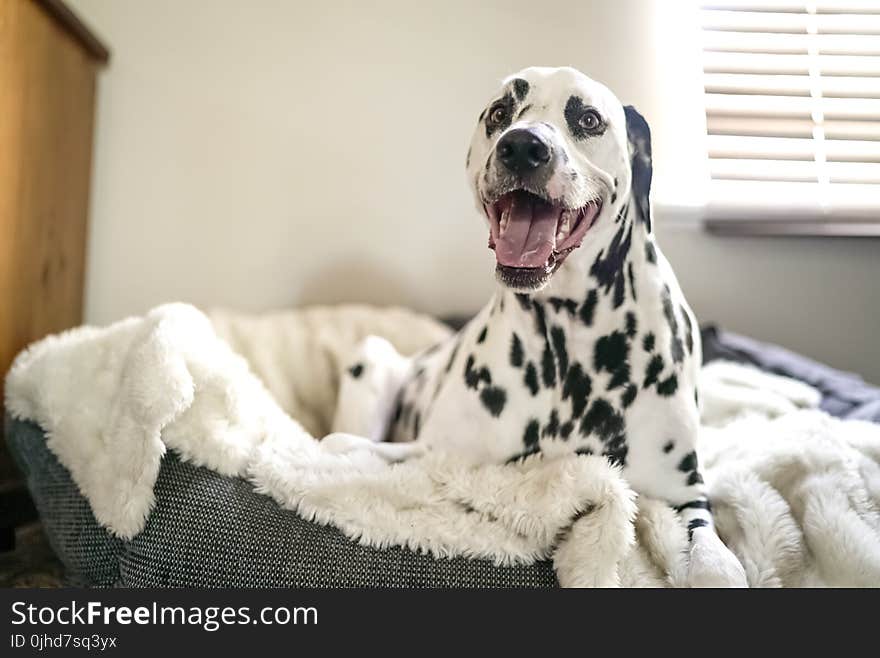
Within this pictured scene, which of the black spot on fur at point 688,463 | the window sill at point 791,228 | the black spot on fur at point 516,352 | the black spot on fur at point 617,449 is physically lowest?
the black spot on fur at point 688,463

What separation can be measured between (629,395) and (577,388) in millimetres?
84

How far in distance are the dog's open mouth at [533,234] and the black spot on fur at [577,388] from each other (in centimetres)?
20

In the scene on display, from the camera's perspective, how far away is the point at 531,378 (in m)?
1.14

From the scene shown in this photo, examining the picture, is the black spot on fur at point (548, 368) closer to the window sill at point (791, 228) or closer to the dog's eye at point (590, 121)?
the dog's eye at point (590, 121)

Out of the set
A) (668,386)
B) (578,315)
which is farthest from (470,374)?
(668,386)

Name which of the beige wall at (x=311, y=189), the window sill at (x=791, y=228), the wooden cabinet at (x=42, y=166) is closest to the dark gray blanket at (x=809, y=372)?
the beige wall at (x=311, y=189)

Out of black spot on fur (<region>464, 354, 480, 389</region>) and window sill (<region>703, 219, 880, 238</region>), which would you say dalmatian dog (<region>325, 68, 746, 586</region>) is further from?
window sill (<region>703, 219, 880, 238</region>)

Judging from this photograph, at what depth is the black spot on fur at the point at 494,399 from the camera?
3.73 ft

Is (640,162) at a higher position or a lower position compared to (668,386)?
higher

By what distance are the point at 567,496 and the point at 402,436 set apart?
0.63m

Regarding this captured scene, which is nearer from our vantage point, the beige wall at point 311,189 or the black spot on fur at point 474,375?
the black spot on fur at point 474,375

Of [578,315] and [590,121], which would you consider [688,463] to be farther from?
[590,121]

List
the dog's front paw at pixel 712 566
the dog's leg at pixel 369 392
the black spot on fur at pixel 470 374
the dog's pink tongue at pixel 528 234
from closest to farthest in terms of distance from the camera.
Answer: the dog's front paw at pixel 712 566 < the dog's pink tongue at pixel 528 234 < the black spot on fur at pixel 470 374 < the dog's leg at pixel 369 392

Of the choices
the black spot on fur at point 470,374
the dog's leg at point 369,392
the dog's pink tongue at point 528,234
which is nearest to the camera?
the dog's pink tongue at point 528,234
